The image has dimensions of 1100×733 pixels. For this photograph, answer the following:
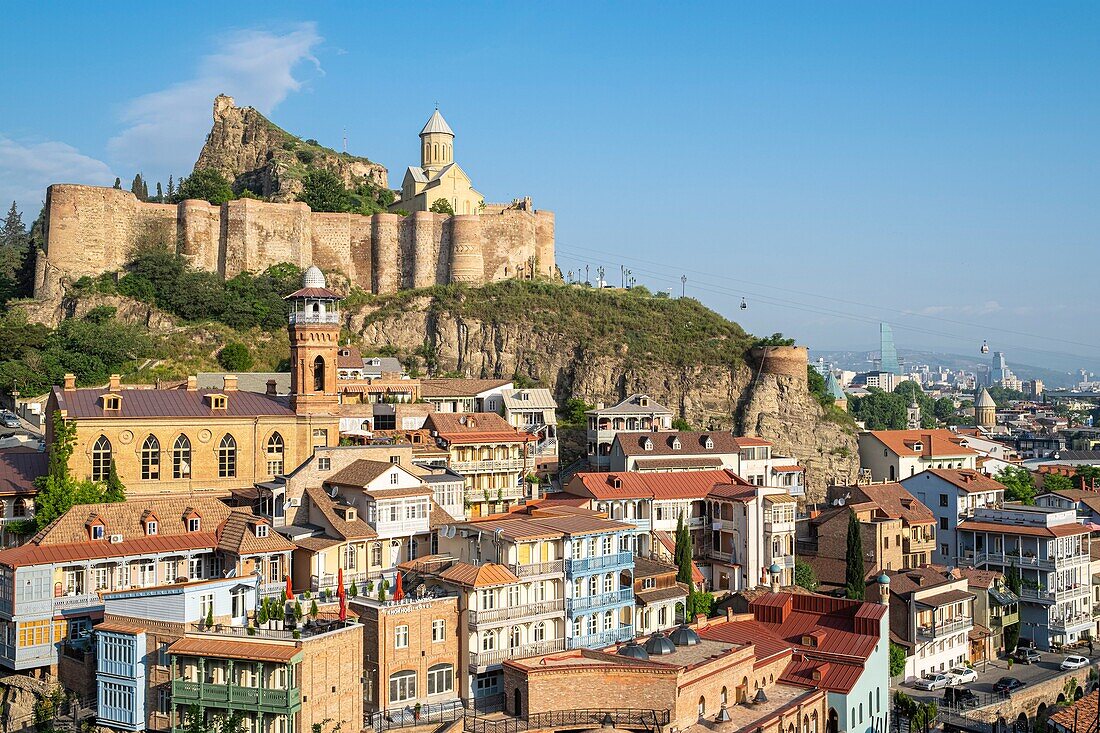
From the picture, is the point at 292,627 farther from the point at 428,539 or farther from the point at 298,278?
the point at 298,278

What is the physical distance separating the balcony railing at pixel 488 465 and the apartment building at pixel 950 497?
23.0 meters

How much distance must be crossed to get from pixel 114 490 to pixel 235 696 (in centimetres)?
1541

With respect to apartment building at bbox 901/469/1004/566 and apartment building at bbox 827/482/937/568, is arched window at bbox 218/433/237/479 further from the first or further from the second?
apartment building at bbox 901/469/1004/566

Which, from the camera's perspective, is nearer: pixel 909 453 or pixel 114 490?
pixel 114 490

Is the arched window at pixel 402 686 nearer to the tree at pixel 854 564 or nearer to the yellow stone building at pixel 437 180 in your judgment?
the tree at pixel 854 564

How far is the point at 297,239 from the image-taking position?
81.9 metres

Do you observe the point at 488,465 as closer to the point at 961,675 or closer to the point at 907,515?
the point at 907,515

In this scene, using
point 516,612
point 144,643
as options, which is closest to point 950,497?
point 516,612

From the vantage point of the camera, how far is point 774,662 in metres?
37.5

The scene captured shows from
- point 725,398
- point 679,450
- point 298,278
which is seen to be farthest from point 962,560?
point 298,278

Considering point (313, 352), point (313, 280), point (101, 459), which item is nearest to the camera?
point (101, 459)

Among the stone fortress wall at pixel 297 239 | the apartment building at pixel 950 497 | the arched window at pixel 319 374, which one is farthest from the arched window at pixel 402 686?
the stone fortress wall at pixel 297 239

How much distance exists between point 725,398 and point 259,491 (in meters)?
38.2

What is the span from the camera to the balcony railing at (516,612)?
34.8m
